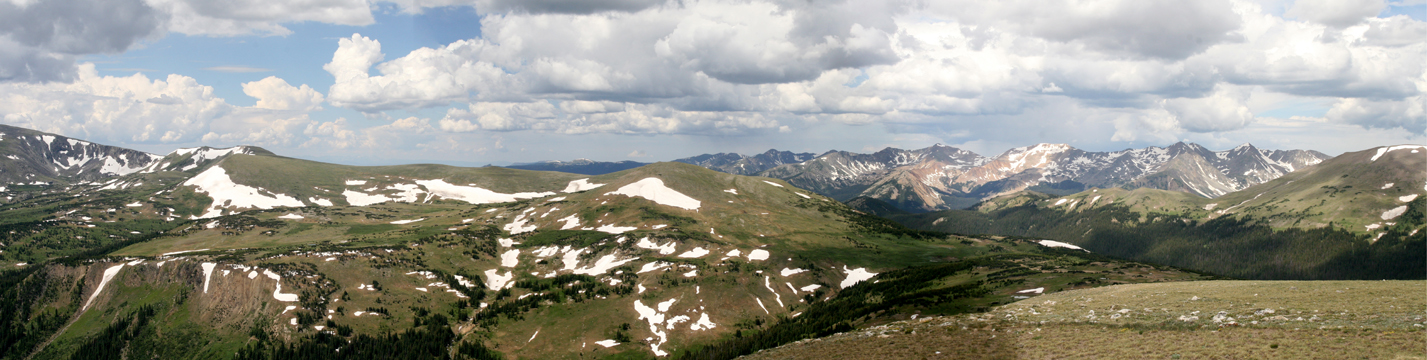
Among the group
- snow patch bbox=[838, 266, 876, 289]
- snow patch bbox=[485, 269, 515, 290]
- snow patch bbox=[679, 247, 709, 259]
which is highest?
snow patch bbox=[679, 247, 709, 259]

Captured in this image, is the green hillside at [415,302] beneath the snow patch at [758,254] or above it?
Result: beneath

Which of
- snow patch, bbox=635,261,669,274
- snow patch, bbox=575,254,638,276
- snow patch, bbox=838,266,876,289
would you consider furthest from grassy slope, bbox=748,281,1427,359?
snow patch, bbox=575,254,638,276

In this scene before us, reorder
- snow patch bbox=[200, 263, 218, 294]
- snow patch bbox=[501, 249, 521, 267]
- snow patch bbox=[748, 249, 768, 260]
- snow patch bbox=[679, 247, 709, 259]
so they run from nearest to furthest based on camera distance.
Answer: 1. snow patch bbox=[200, 263, 218, 294]
2. snow patch bbox=[748, 249, 768, 260]
3. snow patch bbox=[679, 247, 709, 259]
4. snow patch bbox=[501, 249, 521, 267]

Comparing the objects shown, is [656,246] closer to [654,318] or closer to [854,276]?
[654,318]

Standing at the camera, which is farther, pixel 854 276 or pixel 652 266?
pixel 854 276

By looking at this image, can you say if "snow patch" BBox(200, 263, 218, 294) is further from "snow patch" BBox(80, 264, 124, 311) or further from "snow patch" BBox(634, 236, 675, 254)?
"snow patch" BBox(634, 236, 675, 254)

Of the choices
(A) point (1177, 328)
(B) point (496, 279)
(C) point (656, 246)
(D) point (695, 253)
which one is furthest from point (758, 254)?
(A) point (1177, 328)

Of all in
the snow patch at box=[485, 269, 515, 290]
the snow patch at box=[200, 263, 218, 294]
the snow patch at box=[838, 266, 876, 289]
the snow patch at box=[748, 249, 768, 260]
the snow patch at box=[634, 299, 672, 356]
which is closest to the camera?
the snow patch at box=[634, 299, 672, 356]

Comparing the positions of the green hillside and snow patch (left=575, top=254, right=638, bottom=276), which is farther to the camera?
snow patch (left=575, top=254, right=638, bottom=276)

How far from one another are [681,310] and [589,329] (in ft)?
73.1

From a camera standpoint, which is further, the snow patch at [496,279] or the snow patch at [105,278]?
the snow patch at [496,279]

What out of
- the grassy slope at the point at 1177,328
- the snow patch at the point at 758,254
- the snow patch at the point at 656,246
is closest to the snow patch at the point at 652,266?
the snow patch at the point at 656,246

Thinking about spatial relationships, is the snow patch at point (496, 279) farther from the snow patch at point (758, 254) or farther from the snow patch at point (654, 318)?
the snow patch at point (758, 254)

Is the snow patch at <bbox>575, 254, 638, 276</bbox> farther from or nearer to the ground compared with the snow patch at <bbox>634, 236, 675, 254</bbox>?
nearer to the ground
